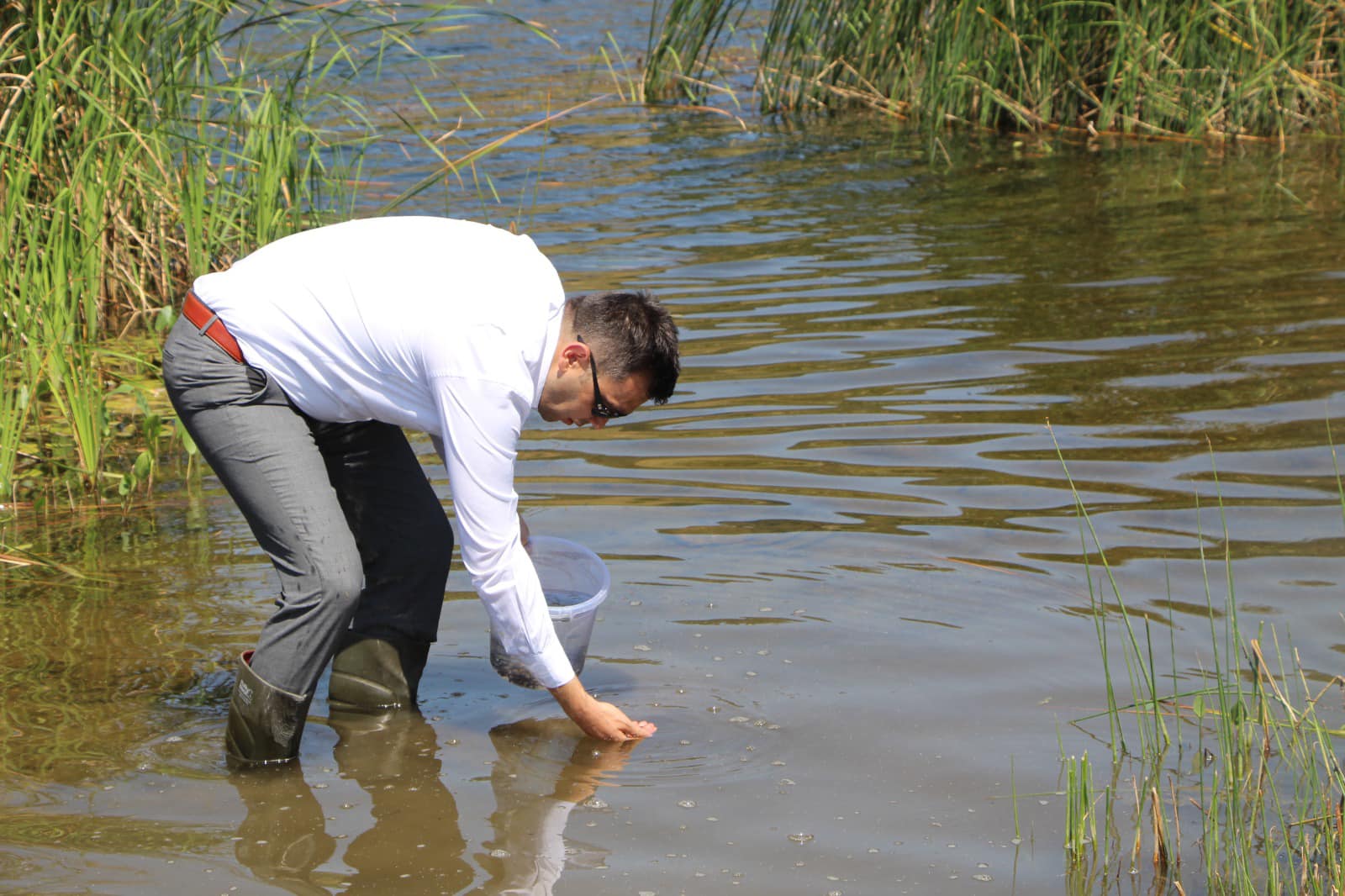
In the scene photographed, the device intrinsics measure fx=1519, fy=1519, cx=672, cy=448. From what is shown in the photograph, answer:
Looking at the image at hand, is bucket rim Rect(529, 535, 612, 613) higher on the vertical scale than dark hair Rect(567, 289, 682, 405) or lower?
lower

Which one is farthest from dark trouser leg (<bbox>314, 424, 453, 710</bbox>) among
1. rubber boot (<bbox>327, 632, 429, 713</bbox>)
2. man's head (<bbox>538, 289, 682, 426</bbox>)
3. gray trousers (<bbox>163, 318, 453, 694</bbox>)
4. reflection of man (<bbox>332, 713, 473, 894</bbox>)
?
man's head (<bbox>538, 289, 682, 426</bbox>)

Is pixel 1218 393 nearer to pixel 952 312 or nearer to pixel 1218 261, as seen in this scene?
pixel 952 312

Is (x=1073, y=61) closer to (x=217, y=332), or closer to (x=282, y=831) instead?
(x=217, y=332)

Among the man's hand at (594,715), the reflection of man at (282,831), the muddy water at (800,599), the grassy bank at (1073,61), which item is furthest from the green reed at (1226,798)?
the grassy bank at (1073,61)

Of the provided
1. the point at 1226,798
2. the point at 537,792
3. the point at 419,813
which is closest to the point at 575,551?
the point at 537,792

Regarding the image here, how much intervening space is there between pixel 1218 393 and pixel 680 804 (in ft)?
12.4

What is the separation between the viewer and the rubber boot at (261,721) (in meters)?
3.60

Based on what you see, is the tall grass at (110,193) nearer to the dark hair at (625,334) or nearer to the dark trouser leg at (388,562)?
the dark trouser leg at (388,562)

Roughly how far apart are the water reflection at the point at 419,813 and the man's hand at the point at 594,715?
12cm

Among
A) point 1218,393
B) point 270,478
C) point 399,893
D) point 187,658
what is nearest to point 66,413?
point 187,658

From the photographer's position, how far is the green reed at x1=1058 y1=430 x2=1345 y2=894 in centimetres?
308

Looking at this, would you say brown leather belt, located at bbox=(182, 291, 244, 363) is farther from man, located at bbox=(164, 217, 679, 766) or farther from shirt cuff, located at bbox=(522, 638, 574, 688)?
shirt cuff, located at bbox=(522, 638, 574, 688)

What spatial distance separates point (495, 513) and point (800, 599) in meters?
1.79

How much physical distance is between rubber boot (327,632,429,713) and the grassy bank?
7829 millimetres
